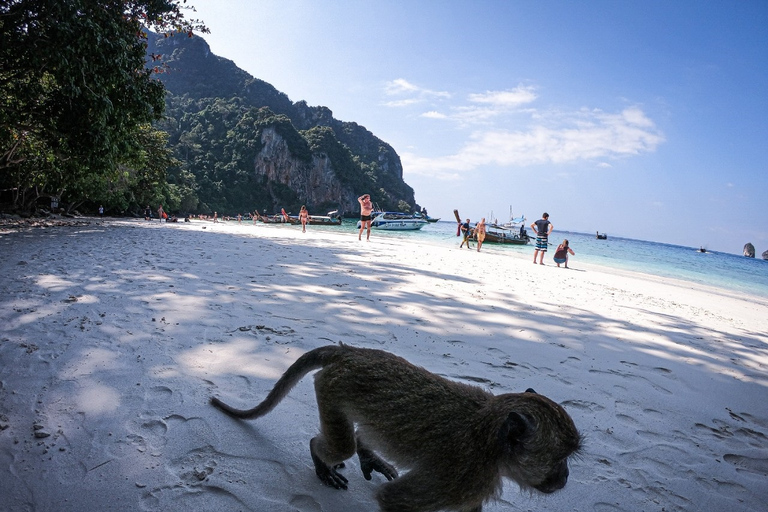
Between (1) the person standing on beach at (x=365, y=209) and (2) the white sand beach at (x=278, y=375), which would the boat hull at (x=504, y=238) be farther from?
(2) the white sand beach at (x=278, y=375)

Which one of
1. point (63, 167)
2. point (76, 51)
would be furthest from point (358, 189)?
point (76, 51)

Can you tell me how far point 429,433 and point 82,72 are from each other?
12.0 metres

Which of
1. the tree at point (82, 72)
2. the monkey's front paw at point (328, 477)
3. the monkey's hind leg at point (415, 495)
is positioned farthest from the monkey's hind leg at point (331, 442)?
the tree at point (82, 72)

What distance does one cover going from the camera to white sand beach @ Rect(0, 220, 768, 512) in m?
1.96

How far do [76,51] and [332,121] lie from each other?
135m

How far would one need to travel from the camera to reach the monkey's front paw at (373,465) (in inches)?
87.7

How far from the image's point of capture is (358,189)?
10469cm

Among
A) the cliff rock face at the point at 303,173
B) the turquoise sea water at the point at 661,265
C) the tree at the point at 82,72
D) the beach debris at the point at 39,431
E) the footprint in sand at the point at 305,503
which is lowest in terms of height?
the footprint in sand at the point at 305,503

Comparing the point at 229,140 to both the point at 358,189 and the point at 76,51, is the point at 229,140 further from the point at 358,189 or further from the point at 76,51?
the point at 76,51

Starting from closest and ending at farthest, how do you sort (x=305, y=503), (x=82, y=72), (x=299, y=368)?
1. (x=305, y=503)
2. (x=299, y=368)
3. (x=82, y=72)

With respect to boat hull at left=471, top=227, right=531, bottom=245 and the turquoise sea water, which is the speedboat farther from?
boat hull at left=471, top=227, right=531, bottom=245

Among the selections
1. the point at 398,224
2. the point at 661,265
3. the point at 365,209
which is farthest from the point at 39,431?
the point at 398,224

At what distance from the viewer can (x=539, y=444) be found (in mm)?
1551

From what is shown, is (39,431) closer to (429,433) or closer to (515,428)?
(429,433)
